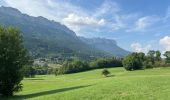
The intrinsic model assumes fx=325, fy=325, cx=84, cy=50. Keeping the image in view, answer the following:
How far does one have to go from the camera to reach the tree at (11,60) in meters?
53.0

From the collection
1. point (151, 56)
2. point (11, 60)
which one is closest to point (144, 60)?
point (151, 56)

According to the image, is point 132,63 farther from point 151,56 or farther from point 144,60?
point 151,56

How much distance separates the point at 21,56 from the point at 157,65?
124562mm

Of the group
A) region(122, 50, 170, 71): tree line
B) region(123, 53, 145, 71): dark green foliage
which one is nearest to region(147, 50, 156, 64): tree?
region(122, 50, 170, 71): tree line

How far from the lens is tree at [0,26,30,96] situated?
174 feet

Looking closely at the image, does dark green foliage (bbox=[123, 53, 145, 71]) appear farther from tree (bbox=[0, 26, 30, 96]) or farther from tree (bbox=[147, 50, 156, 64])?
tree (bbox=[0, 26, 30, 96])

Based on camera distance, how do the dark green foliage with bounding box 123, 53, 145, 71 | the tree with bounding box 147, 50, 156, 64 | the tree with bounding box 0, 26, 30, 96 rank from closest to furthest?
the tree with bounding box 0, 26, 30, 96 → the dark green foliage with bounding box 123, 53, 145, 71 → the tree with bounding box 147, 50, 156, 64

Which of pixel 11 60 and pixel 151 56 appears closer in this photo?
pixel 11 60

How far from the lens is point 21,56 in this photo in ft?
184

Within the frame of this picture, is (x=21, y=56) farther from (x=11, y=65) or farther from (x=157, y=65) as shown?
(x=157, y=65)

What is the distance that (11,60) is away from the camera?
2135 inches

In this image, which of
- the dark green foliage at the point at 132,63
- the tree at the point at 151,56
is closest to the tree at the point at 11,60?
the dark green foliage at the point at 132,63

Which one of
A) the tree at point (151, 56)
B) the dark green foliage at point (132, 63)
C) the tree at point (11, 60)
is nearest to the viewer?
the tree at point (11, 60)

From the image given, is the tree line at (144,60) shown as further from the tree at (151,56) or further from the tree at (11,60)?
the tree at (11,60)
